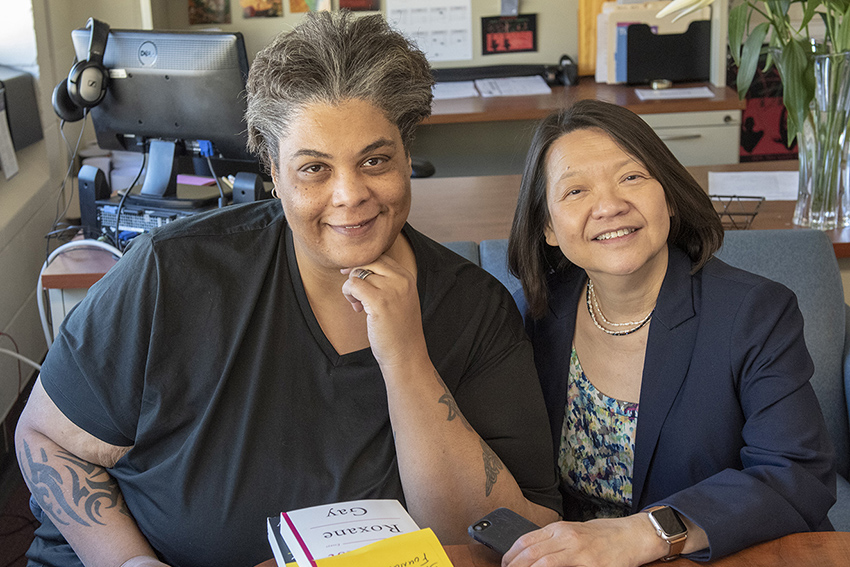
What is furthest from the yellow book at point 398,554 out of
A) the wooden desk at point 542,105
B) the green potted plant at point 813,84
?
the wooden desk at point 542,105

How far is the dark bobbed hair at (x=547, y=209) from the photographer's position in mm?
1278

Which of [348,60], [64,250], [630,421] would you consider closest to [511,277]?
[630,421]

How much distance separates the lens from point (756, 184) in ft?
7.55

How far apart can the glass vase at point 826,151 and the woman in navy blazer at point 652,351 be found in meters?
0.77

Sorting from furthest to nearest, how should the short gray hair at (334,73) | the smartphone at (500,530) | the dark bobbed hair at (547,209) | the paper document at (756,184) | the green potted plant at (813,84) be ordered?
the paper document at (756,184)
the green potted plant at (813,84)
the dark bobbed hair at (547,209)
the short gray hair at (334,73)
the smartphone at (500,530)

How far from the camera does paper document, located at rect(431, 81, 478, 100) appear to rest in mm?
3479

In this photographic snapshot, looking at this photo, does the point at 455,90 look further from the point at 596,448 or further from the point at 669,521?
the point at 669,521

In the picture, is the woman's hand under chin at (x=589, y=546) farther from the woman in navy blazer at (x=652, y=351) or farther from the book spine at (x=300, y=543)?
the book spine at (x=300, y=543)

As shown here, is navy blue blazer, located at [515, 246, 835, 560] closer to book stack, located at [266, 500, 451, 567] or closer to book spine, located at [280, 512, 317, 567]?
book stack, located at [266, 500, 451, 567]

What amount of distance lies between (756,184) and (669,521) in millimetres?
1569

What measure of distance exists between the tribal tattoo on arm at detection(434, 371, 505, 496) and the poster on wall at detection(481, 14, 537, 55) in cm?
295

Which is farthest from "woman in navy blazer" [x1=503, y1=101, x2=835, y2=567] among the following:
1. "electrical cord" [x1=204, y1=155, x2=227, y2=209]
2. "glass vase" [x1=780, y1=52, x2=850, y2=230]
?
"electrical cord" [x1=204, y1=155, x2=227, y2=209]

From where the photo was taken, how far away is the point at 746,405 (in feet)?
3.95

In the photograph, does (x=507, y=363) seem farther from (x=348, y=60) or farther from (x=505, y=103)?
(x=505, y=103)
